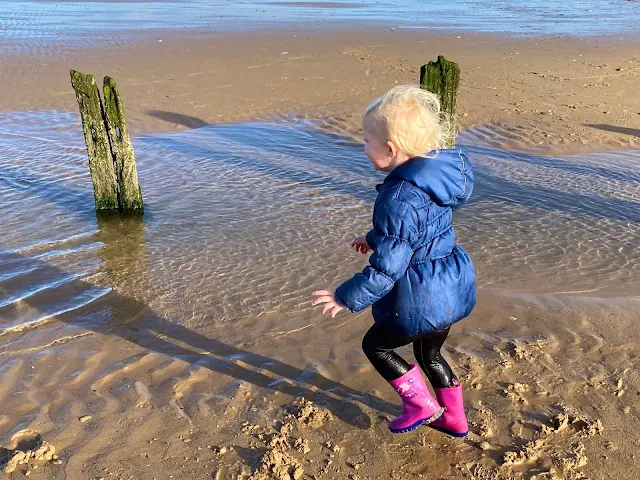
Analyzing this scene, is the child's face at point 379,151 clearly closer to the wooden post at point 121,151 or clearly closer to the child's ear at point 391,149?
the child's ear at point 391,149

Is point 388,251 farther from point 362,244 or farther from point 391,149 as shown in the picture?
point 362,244

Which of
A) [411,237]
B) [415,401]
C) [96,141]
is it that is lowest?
[415,401]

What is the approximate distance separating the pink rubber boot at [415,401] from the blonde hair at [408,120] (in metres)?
1.17

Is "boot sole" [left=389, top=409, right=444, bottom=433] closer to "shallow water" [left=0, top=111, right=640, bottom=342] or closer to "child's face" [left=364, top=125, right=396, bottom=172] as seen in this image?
"child's face" [left=364, top=125, right=396, bottom=172]

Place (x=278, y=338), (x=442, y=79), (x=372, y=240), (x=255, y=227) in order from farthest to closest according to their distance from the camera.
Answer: (x=442, y=79)
(x=255, y=227)
(x=278, y=338)
(x=372, y=240)

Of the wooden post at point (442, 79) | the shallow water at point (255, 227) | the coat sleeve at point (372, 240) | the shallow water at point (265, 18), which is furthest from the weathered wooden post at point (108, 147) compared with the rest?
the shallow water at point (265, 18)

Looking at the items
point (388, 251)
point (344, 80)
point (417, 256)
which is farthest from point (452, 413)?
point (344, 80)

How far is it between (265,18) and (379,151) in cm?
2280

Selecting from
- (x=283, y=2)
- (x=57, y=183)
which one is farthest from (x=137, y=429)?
(x=283, y=2)

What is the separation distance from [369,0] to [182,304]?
102ft

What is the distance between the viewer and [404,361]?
3.29 m

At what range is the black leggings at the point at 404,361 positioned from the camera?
10.4 ft

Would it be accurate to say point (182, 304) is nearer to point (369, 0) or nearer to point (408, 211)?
point (408, 211)

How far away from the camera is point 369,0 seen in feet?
109
